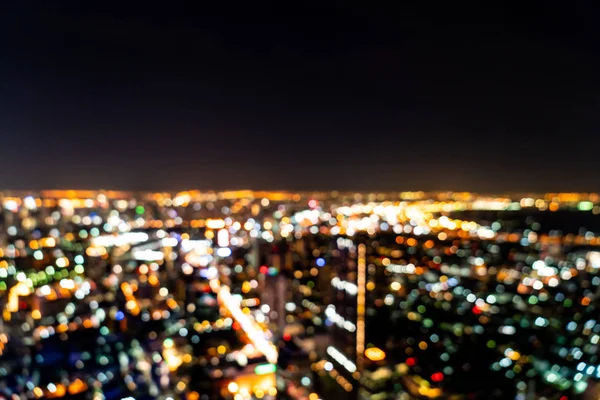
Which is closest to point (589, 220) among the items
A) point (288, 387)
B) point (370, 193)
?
point (370, 193)

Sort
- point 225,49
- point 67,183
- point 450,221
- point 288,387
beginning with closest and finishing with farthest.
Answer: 1. point 225,49
2. point 67,183
3. point 288,387
4. point 450,221

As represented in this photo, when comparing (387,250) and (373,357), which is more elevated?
(387,250)

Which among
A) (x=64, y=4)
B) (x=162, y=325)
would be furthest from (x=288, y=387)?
(x=64, y=4)

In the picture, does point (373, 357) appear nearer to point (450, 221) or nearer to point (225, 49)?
point (450, 221)

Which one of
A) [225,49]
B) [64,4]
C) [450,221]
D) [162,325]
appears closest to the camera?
[64,4]

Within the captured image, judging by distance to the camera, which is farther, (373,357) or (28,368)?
(373,357)

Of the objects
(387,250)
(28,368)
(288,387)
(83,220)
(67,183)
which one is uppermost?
(67,183)

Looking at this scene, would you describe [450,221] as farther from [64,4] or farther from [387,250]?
[64,4]
